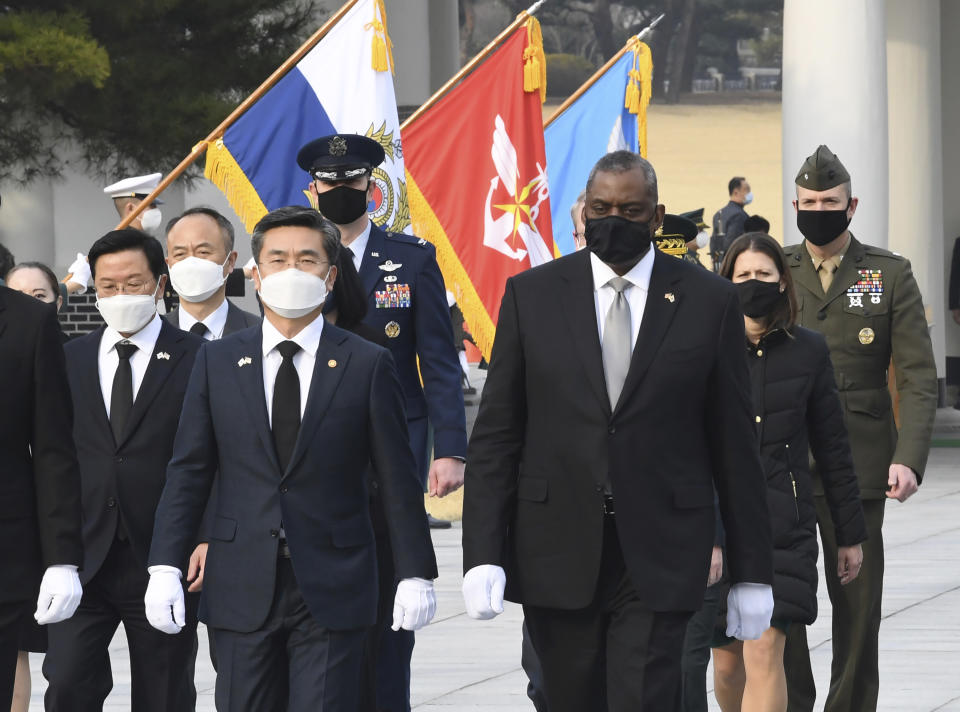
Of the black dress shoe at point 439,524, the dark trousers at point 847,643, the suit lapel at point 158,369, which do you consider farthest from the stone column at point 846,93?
the suit lapel at point 158,369

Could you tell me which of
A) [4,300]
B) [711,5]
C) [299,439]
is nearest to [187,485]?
[299,439]

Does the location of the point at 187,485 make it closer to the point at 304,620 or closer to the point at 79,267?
the point at 304,620

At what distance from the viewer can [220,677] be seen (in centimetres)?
486

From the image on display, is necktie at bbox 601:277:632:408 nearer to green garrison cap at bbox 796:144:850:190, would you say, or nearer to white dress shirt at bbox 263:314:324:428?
white dress shirt at bbox 263:314:324:428

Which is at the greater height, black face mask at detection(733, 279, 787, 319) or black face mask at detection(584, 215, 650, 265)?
black face mask at detection(584, 215, 650, 265)

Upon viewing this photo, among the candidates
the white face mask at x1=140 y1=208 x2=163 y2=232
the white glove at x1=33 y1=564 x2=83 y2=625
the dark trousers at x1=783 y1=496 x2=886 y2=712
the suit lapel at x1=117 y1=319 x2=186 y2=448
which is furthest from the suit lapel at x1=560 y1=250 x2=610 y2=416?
the white face mask at x1=140 y1=208 x2=163 y2=232

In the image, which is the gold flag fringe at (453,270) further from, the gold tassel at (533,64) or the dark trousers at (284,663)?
the dark trousers at (284,663)

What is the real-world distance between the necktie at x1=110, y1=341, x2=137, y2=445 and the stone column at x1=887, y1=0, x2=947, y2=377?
16.0 m

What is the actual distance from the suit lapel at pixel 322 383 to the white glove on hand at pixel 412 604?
410 mm

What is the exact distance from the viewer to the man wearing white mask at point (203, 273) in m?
6.53

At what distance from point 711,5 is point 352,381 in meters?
37.8

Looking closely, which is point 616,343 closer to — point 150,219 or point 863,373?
point 863,373

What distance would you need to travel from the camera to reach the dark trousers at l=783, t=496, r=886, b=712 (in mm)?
6645

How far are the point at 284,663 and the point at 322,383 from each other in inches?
27.7
